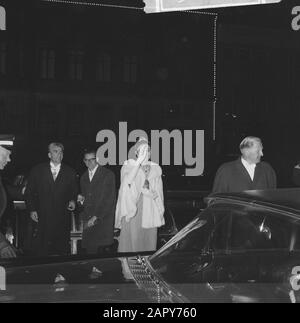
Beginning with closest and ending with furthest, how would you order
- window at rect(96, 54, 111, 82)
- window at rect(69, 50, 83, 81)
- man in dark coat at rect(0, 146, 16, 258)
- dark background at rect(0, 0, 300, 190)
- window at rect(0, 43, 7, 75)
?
man in dark coat at rect(0, 146, 16, 258) → window at rect(0, 43, 7, 75) → dark background at rect(0, 0, 300, 190) → window at rect(69, 50, 83, 81) → window at rect(96, 54, 111, 82)

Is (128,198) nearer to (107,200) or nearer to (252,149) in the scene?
(107,200)

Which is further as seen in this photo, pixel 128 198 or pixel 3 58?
pixel 3 58

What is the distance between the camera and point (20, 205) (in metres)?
7.45

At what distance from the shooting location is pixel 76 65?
1369 inches

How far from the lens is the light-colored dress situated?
19.8ft

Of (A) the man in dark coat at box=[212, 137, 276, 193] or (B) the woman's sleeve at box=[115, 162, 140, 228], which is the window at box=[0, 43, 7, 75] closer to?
(B) the woman's sleeve at box=[115, 162, 140, 228]

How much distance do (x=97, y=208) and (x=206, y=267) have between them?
149 inches

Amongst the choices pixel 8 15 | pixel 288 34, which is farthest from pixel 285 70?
pixel 8 15

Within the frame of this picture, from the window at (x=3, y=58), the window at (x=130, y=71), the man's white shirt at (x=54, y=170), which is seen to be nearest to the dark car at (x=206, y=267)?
the man's white shirt at (x=54, y=170)

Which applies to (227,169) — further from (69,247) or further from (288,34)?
(288,34)

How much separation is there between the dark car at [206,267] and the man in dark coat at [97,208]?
131 inches

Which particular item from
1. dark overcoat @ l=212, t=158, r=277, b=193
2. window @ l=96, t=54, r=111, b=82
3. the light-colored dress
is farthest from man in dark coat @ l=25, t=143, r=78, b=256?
window @ l=96, t=54, r=111, b=82

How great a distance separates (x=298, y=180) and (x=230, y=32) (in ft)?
102

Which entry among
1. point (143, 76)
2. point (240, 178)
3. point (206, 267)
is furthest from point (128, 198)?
point (143, 76)
